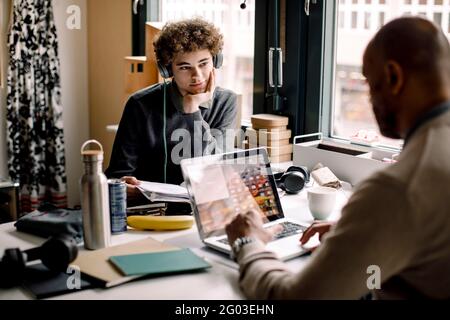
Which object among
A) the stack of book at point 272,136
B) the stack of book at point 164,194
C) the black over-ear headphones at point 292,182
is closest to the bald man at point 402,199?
the stack of book at point 164,194

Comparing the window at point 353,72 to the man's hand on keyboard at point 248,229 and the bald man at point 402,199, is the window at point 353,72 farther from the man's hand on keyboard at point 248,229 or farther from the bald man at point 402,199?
the bald man at point 402,199

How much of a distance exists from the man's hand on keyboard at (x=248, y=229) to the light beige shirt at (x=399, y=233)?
1.03 feet

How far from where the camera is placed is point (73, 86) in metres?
4.02

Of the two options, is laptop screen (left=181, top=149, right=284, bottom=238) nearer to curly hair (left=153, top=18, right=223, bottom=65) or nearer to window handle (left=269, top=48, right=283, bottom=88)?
curly hair (left=153, top=18, right=223, bottom=65)

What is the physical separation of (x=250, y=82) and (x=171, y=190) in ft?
4.36

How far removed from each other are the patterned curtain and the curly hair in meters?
1.38

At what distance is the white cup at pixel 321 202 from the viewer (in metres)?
1.91

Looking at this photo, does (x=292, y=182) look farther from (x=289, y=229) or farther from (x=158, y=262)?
(x=158, y=262)

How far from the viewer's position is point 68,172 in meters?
4.10

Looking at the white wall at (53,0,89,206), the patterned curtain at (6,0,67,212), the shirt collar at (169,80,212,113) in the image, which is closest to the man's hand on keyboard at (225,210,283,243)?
the shirt collar at (169,80,212,113)

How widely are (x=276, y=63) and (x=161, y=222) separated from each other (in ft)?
4.22

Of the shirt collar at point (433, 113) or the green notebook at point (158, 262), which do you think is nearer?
the shirt collar at point (433, 113)

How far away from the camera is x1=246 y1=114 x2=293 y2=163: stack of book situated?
2.79 meters

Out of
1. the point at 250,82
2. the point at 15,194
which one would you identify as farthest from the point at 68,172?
the point at 250,82
